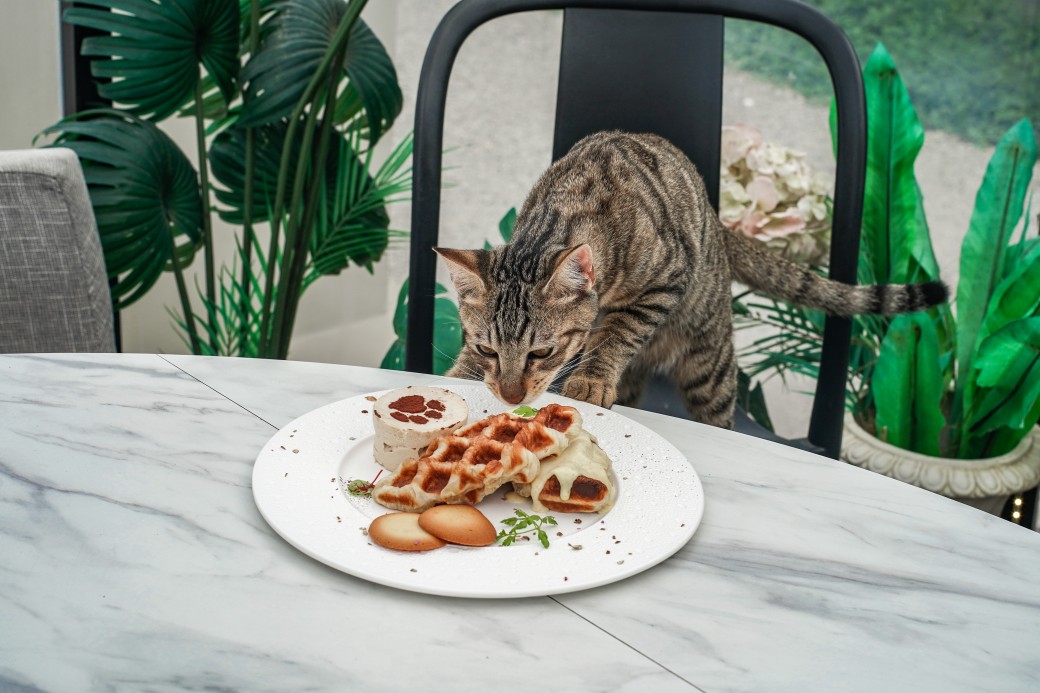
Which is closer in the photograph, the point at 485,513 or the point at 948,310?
the point at 485,513

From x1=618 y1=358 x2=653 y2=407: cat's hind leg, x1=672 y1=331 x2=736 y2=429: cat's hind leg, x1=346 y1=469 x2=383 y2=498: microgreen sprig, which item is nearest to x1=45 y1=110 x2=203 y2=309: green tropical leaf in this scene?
x1=618 y1=358 x2=653 y2=407: cat's hind leg

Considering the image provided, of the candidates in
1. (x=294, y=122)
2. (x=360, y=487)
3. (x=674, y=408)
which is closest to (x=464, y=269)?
(x=360, y=487)

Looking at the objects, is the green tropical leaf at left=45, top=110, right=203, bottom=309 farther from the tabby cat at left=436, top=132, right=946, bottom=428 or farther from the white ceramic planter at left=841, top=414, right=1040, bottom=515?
the white ceramic planter at left=841, top=414, right=1040, bottom=515

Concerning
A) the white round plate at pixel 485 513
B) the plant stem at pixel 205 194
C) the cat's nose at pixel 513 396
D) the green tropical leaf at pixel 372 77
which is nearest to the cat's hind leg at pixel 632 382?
the cat's nose at pixel 513 396

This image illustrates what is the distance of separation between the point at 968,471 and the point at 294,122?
1559mm

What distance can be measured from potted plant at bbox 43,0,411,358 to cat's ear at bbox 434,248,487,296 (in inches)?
29.4

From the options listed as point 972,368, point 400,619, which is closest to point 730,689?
point 400,619

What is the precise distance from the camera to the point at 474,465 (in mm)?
737

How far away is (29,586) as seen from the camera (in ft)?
1.92

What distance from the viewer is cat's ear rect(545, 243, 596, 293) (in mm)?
A: 1133

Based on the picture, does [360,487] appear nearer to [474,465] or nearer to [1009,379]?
[474,465]

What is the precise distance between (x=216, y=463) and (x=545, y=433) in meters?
0.30

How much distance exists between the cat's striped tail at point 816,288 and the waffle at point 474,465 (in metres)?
0.78

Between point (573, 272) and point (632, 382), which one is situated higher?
point (573, 272)
